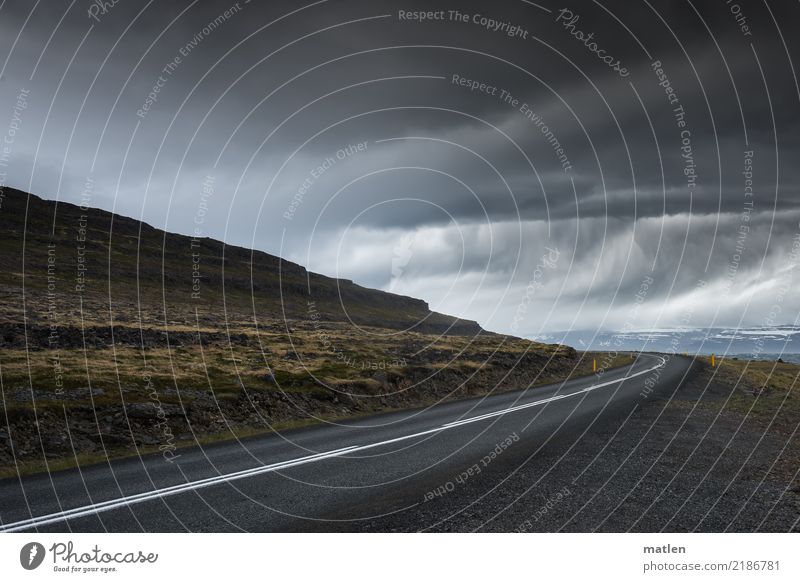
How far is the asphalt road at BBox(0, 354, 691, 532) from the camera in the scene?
6.70 metres

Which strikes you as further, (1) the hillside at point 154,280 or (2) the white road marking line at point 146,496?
(1) the hillside at point 154,280

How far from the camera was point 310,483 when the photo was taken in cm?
861

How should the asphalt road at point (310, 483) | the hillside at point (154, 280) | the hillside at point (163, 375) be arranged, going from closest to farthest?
the asphalt road at point (310, 483) → the hillside at point (163, 375) → the hillside at point (154, 280)

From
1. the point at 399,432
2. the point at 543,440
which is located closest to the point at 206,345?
the point at 399,432

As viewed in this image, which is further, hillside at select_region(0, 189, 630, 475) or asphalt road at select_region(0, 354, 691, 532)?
hillside at select_region(0, 189, 630, 475)

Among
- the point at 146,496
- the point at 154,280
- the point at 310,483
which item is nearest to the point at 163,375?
the point at 146,496

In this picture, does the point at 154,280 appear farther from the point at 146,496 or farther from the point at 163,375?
the point at 146,496

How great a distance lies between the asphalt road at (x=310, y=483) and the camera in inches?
264

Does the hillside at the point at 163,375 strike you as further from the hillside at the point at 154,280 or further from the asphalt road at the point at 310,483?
the asphalt road at the point at 310,483

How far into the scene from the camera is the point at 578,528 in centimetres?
632

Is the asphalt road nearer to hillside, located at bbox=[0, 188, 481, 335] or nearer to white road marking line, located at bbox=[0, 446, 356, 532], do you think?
white road marking line, located at bbox=[0, 446, 356, 532]

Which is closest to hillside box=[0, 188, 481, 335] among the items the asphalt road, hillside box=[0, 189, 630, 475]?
hillside box=[0, 189, 630, 475]

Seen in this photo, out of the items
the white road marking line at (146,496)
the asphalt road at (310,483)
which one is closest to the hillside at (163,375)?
the asphalt road at (310,483)

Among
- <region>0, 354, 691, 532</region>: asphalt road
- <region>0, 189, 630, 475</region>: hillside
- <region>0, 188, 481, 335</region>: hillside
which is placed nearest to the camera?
<region>0, 354, 691, 532</region>: asphalt road
